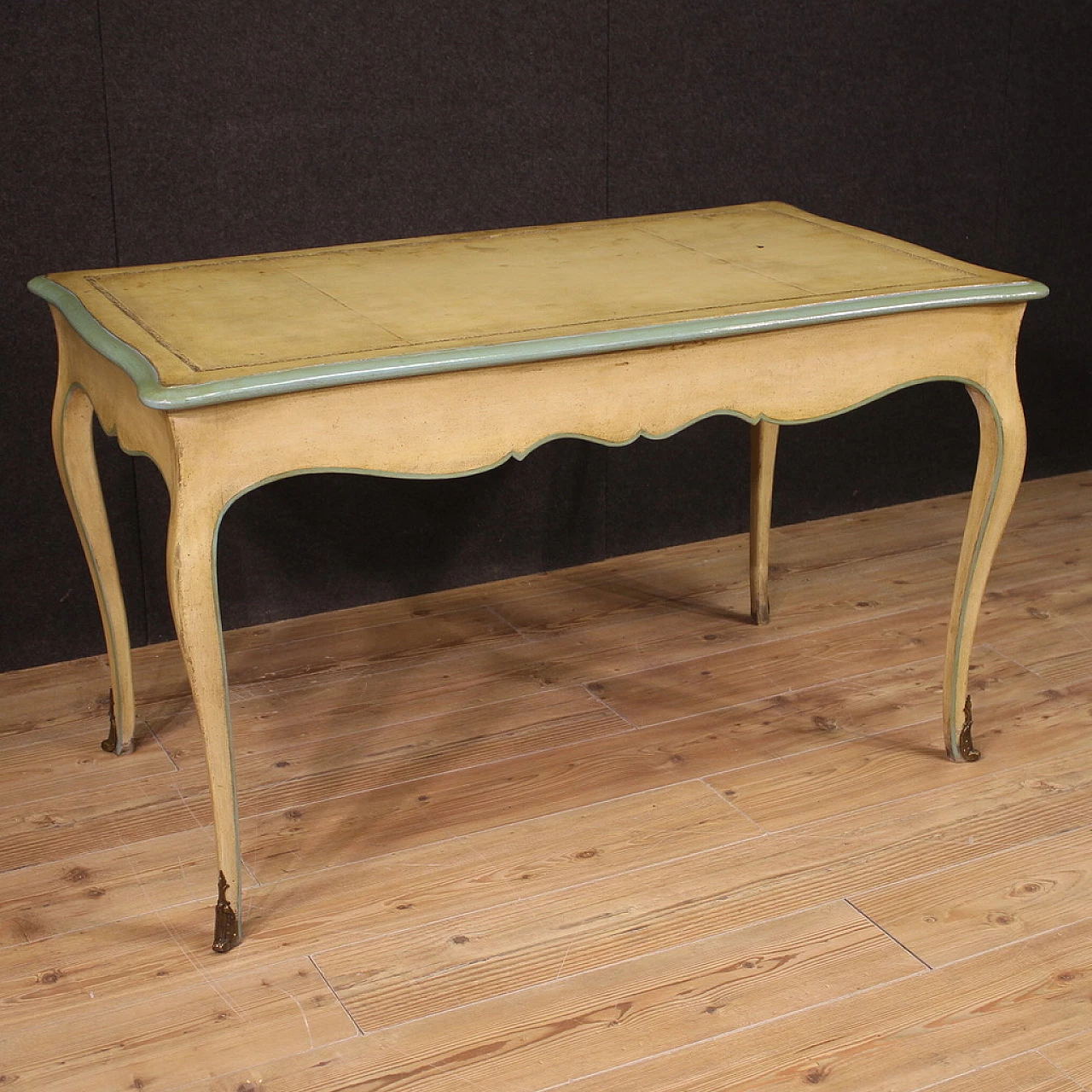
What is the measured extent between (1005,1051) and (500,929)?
581 mm

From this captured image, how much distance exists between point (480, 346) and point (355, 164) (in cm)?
91

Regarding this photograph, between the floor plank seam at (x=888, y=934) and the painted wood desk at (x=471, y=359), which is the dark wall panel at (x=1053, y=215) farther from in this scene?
the floor plank seam at (x=888, y=934)

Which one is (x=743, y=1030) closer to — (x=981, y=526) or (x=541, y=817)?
(x=541, y=817)

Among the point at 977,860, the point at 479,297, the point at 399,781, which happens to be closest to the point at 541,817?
the point at 399,781

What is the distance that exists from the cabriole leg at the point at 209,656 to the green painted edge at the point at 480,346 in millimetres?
116

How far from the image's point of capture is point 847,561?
285cm

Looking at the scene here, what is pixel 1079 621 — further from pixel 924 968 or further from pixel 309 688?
pixel 309 688

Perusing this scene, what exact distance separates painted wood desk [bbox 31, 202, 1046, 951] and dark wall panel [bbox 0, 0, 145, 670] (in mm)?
346

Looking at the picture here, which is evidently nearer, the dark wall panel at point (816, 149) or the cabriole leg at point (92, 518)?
the cabriole leg at point (92, 518)

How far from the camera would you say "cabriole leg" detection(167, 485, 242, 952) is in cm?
156

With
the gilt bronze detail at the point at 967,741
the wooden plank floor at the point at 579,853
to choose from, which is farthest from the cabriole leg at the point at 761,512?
the gilt bronze detail at the point at 967,741

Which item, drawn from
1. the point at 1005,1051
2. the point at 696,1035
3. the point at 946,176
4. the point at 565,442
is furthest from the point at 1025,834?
the point at 946,176

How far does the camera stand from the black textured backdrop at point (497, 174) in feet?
7.41

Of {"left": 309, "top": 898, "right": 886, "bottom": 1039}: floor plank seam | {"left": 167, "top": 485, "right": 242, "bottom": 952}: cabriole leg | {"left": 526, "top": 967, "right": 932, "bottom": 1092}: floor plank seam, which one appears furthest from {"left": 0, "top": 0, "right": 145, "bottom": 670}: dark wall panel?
{"left": 526, "top": 967, "right": 932, "bottom": 1092}: floor plank seam
